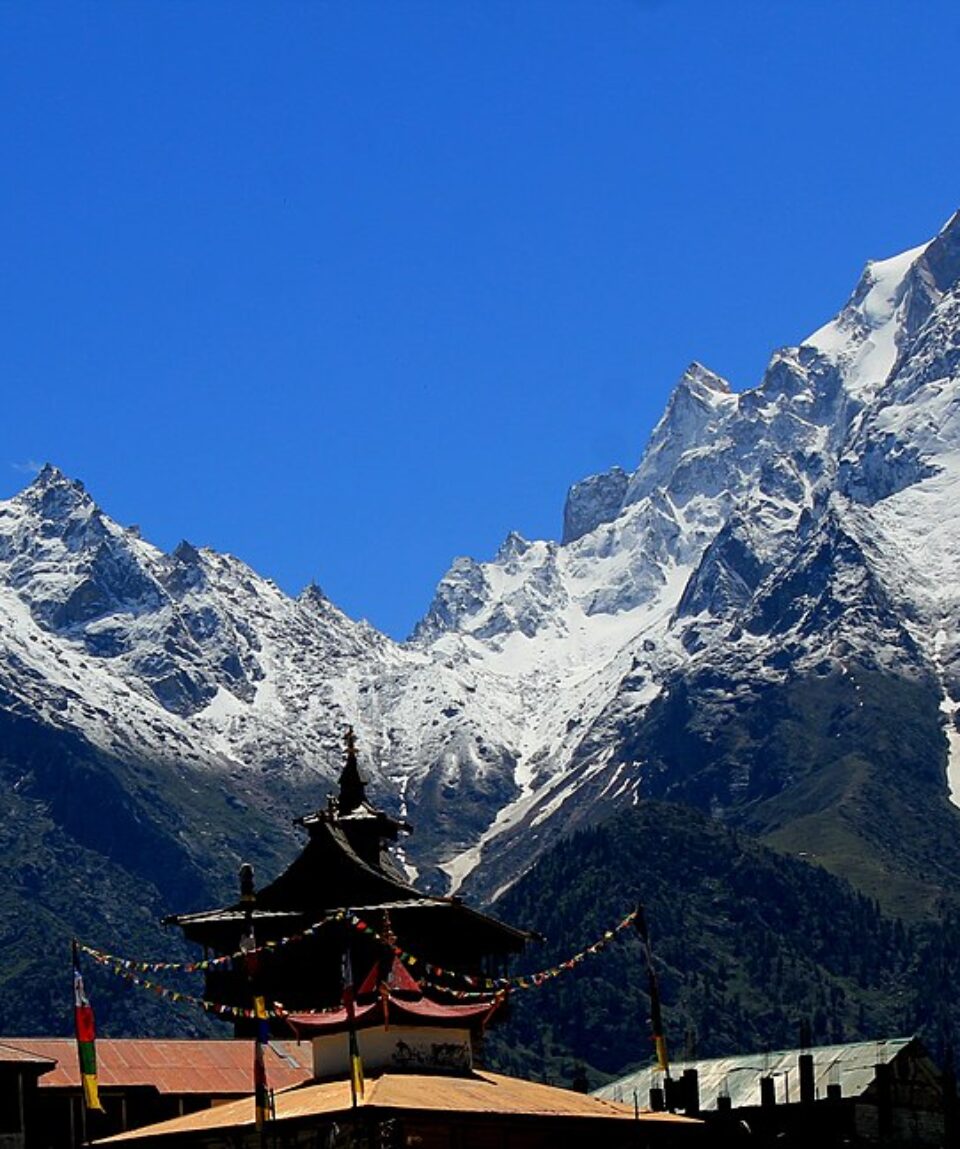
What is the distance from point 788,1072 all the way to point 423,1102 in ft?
171

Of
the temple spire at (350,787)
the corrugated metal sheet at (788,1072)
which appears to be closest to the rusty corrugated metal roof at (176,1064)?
the corrugated metal sheet at (788,1072)

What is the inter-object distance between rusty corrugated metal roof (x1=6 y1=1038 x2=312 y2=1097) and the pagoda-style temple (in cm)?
362

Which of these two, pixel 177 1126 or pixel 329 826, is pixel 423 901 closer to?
pixel 329 826

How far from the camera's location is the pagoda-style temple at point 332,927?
105m

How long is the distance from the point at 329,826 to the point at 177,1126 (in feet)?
144

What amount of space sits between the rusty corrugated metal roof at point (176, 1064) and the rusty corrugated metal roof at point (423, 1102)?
62.8ft

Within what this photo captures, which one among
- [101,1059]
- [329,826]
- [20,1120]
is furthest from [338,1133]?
[329,826]

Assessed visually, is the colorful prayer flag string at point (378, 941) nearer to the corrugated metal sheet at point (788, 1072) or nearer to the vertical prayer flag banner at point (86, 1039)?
the vertical prayer flag banner at point (86, 1039)

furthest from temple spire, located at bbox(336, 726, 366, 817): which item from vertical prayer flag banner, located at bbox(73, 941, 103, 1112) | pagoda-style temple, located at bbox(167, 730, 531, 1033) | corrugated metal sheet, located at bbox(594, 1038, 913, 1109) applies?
vertical prayer flag banner, located at bbox(73, 941, 103, 1112)

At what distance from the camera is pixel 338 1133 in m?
65.1

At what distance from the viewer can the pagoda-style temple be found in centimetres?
10525

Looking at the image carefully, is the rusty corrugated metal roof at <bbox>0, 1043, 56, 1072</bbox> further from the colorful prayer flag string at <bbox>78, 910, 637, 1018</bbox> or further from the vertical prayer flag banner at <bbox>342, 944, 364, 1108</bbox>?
the vertical prayer flag banner at <bbox>342, 944, 364, 1108</bbox>

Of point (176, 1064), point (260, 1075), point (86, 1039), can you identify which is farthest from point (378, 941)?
point (260, 1075)

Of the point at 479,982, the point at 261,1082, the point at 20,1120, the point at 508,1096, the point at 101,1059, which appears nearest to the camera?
the point at 261,1082
